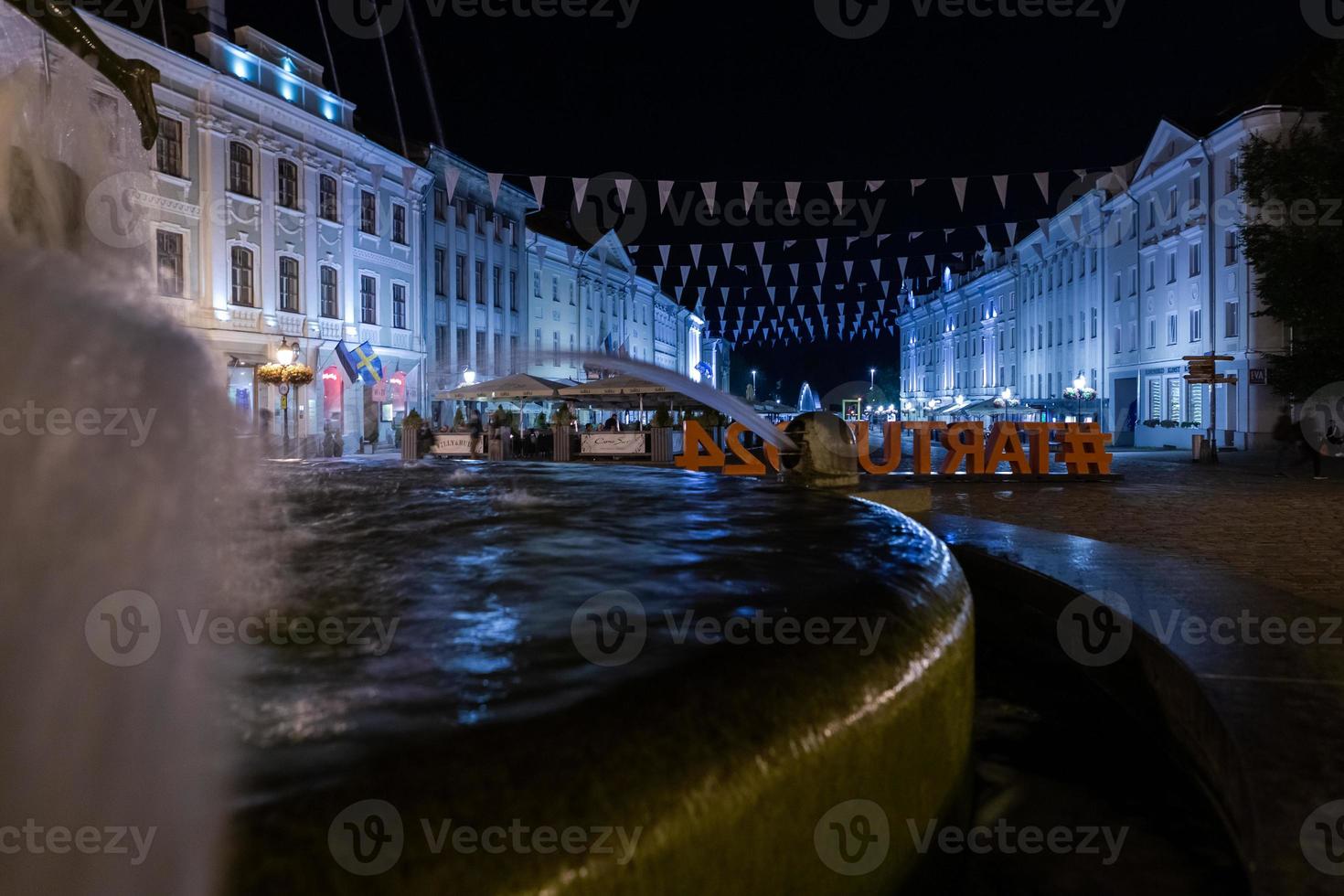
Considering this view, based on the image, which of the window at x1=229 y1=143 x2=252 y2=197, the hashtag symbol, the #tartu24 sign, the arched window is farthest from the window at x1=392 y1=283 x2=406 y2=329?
the hashtag symbol

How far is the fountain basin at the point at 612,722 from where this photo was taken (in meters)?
1.81

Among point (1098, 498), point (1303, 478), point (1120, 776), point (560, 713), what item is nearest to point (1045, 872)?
point (1120, 776)

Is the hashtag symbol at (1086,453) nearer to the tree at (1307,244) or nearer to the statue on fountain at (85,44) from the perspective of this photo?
the tree at (1307,244)

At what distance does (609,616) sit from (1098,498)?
14.3 metres

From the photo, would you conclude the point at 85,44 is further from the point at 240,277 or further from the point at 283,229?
the point at 283,229

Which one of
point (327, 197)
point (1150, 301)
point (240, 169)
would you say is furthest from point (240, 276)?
point (1150, 301)

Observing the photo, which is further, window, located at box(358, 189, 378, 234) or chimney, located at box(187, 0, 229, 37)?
window, located at box(358, 189, 378, 234)

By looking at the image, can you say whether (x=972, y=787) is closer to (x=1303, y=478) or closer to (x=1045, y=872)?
(x=1045, y=872)

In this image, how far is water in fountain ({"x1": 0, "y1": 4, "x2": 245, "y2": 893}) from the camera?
1.84 meters

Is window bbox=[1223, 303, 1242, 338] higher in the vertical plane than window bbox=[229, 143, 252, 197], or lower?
lower

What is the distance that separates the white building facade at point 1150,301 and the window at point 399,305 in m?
29.3

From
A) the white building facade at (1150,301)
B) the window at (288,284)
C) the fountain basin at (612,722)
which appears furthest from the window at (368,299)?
the fountain basin at (612,722)

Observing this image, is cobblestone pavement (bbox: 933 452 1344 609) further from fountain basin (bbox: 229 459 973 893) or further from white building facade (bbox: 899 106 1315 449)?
white building facade (bbox: 899 106 1315 449)

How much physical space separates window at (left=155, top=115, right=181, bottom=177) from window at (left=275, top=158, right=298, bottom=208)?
3.74 m
